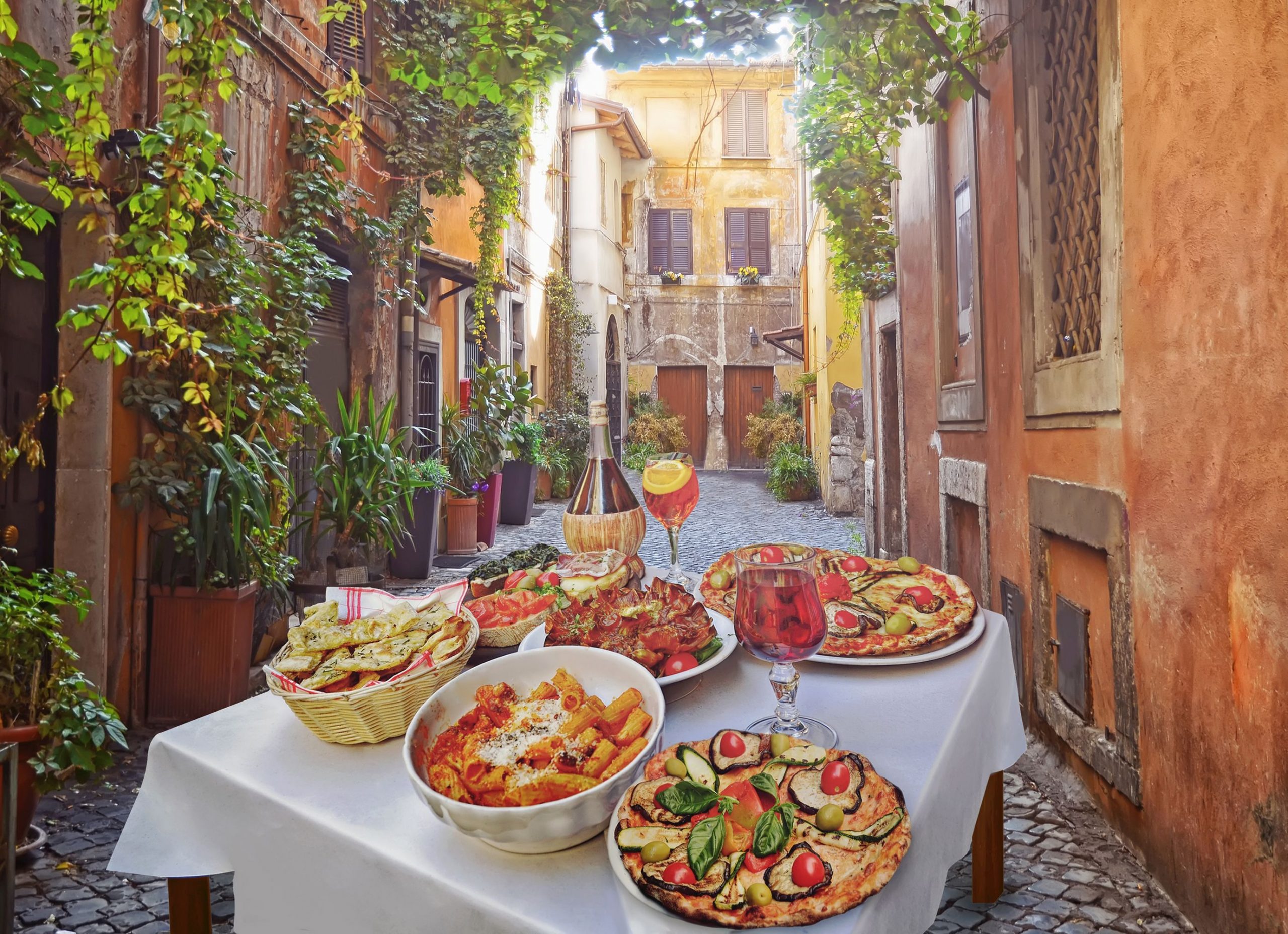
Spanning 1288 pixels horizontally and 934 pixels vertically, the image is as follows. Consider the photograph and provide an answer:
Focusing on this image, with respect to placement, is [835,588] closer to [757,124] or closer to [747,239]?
[747,239]

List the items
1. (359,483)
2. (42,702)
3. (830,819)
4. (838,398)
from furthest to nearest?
(838,398) → (359,483) → (42,702) → (830,819)

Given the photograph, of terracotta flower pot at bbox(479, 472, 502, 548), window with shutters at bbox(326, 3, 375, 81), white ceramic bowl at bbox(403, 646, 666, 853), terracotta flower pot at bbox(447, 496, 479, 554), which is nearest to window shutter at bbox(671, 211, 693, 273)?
terracotta flower pot at bbox(479, 472, 502, 548)

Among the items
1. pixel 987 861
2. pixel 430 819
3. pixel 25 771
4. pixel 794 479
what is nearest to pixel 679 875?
pixel 430 819

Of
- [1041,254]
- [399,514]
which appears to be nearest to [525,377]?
[399,514]

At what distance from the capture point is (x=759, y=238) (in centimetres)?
1908

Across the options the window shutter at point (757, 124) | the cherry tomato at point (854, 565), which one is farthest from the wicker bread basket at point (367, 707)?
the window shutter at point (757, 124)

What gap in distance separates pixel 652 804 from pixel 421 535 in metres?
6.15

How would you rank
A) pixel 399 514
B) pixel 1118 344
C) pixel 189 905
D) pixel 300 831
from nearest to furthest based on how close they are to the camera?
pixel 300 831
pixel 189 905
pixel 1118 344
pixel 399 514

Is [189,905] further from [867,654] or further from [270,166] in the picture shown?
[270,166]

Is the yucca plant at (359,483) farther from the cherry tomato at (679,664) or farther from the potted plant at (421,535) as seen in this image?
the cherry tomato at (679,664)

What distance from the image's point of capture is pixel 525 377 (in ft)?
28.1

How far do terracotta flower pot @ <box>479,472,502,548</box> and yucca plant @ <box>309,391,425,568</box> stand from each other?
2418mm

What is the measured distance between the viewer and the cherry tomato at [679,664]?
4.43ft

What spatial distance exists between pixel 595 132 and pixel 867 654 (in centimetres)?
1544
